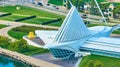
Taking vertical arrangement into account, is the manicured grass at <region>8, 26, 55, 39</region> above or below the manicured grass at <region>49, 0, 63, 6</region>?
above

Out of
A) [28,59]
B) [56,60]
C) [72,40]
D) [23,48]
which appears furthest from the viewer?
[23,48]

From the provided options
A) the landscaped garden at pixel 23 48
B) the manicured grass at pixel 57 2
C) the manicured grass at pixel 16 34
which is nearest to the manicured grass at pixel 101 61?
the landscaped garden at pixel 23 48

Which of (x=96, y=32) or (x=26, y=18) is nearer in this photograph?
(x=96, y=32)

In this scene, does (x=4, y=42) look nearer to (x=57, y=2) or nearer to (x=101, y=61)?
(x=101, y=61)

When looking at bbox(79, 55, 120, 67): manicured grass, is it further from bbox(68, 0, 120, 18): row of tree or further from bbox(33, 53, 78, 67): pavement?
bbox(68, 0, 120, 18): row of tree

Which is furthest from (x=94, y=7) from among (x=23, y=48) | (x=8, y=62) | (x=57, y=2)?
(x=8, y=62)

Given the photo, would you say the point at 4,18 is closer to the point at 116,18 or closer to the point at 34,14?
the point at 34,14

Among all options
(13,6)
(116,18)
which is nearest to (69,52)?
(116,18)

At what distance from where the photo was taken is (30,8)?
11688cm

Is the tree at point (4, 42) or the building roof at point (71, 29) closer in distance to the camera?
the building roof at point (71, 29)

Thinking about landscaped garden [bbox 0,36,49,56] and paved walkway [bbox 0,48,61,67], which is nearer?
paved walkway [bbox 0,48,61,67]

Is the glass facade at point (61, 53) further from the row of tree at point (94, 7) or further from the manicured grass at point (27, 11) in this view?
the row of tree at point (94, 7)

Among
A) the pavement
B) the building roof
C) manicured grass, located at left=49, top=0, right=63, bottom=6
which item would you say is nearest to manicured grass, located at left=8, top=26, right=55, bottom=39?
the pavement

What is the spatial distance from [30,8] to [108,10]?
25.3m
